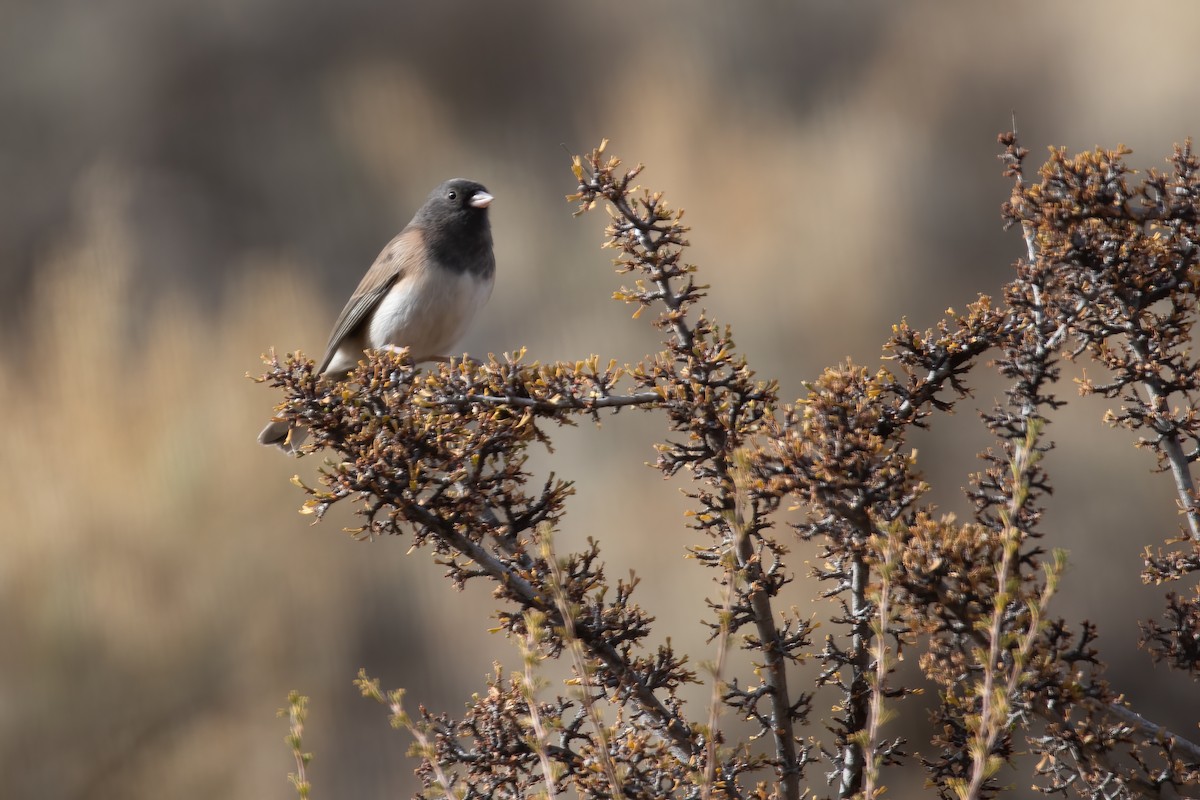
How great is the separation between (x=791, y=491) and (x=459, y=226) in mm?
1848

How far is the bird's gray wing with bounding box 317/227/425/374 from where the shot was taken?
274cm

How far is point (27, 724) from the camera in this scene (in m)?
3.03

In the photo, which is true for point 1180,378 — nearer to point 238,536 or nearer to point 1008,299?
point 1008,299

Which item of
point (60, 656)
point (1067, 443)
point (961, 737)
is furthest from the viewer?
point (60, 656)

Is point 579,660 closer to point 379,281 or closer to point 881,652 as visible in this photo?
point 881,652

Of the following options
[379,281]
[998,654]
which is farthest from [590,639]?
[379,281]

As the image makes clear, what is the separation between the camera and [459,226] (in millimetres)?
2766

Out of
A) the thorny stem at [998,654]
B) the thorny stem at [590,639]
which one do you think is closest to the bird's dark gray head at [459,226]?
the thorny stem at [590,639]

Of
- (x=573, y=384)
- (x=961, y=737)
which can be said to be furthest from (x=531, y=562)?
(x=961, y=737)

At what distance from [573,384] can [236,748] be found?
2.23 meters

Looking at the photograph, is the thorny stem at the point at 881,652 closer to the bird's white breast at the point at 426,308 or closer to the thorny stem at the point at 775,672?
the thorny stem at the point at 775,672

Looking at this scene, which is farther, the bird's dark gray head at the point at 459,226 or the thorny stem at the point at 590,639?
the bird's dark gray head at the point at 459,226

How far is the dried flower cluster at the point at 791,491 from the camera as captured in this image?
1.06 m

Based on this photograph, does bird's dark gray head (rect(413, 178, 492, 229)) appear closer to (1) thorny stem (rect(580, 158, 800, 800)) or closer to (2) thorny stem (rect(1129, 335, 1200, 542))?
(1) thorny stem (rect(580, 158, 800, 800))
